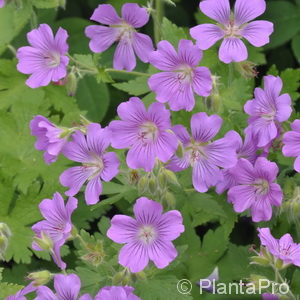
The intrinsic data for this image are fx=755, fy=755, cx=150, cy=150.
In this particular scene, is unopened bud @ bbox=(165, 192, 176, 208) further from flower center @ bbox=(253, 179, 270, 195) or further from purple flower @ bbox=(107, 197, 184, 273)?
flower center @ bbox=(253, 179, 270, 195)

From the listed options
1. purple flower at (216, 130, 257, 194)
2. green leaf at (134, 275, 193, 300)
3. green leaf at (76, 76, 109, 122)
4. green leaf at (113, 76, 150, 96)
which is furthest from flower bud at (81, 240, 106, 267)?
green leaf at (76, 76, 109, 122)

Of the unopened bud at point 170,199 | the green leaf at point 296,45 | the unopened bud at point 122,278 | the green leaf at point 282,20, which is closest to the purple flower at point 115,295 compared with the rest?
the unopened bud at point 122,278

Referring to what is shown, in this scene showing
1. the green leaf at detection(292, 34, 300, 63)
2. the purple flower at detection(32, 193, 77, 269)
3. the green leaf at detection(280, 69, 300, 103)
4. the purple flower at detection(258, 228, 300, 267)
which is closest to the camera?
the purple flower at detection(258, 228, 300, 267)

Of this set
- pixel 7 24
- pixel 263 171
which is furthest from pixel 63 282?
pixel 7 24

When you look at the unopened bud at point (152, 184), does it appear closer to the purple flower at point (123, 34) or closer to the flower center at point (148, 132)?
the flower center at point (148, 132)

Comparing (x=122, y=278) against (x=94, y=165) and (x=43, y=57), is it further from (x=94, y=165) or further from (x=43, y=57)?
(x=43, y=57)

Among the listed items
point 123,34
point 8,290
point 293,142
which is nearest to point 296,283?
point 293,142
